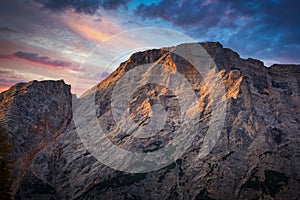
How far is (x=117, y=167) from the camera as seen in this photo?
150 m

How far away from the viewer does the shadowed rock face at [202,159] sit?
439ft

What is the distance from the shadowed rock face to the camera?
133750 mm

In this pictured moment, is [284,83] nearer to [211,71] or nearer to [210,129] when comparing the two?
[211,71]

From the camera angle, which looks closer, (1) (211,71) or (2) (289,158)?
(2) (289,158)

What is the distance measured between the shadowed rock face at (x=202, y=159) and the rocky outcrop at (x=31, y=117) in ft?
10.3

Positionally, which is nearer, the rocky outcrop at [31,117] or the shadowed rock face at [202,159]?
the shadowed rock face at [202,159]

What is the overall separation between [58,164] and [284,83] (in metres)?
159

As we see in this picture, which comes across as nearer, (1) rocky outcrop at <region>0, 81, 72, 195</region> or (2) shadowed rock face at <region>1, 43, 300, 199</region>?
(2) shadowed rock face at <region>1, 43, 300, 199</region>

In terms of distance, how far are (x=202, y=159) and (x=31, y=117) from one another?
105635 mm

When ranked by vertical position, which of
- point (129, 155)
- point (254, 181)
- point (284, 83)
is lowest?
point (254, 181)

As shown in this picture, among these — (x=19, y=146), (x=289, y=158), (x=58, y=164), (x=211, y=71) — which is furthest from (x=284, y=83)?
(x=19, y=146)

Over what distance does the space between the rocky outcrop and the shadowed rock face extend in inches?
124

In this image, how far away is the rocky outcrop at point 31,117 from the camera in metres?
157

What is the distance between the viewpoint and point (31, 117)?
173625mm
